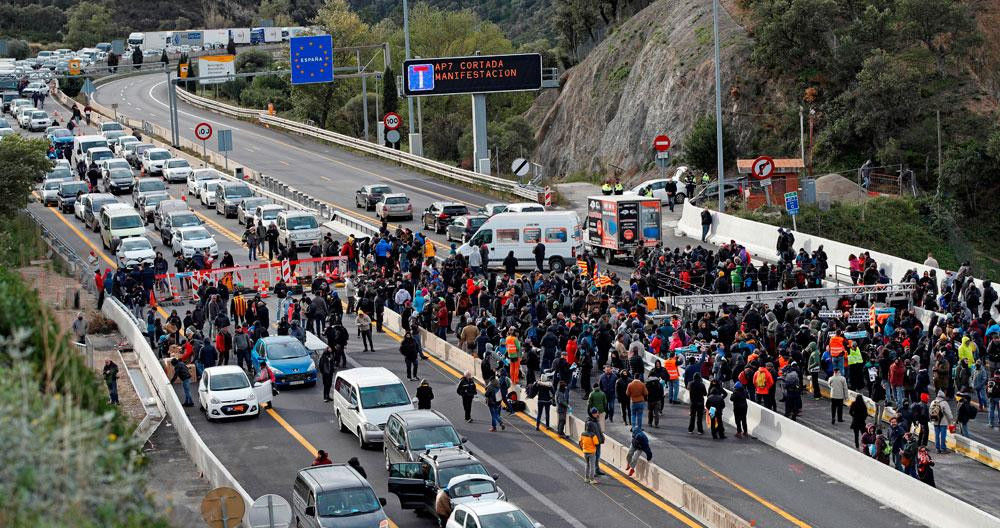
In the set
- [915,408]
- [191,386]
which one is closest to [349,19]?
[191,386]

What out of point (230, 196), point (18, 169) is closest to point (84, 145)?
point (230, 196)

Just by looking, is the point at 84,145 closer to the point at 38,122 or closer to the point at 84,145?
the point at 84,145

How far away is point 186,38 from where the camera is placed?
493 feet

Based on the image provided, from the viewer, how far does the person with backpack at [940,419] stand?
2447 cm

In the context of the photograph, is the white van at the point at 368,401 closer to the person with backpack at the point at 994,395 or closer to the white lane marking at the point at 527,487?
the white lane marking at the point at 527,487

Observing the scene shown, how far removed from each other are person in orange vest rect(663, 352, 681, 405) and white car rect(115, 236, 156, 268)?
19008 millimetres

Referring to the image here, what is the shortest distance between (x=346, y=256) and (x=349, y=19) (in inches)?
2918

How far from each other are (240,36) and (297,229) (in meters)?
116

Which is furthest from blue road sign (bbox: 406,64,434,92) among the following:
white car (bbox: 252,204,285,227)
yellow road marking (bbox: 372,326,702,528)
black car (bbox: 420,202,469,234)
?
yellow road marking (bbox: 372,326,702,528)

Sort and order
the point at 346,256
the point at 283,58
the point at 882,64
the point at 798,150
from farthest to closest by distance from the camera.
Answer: the point at 283,58, the point at 798,150, the point at 882,64, the point at 346,256

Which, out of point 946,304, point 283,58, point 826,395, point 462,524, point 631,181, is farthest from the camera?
point 283,58

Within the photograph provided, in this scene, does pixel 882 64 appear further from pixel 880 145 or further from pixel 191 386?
pixel 191 386

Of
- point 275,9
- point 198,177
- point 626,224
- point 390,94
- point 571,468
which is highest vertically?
point 275,9

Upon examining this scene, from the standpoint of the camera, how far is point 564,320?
30.5 m
